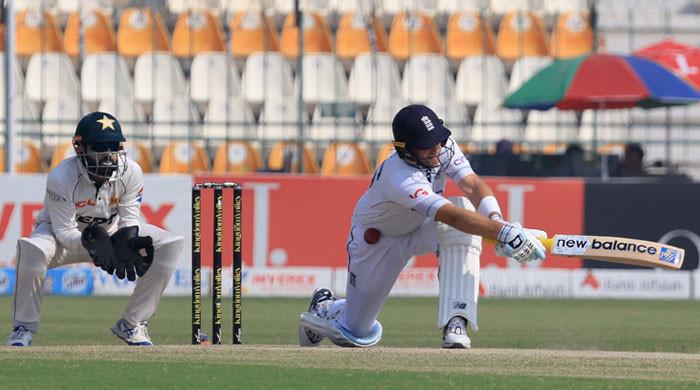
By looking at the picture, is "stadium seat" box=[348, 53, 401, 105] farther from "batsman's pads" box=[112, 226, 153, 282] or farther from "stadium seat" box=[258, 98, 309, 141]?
"batsman's pads" box=[112, 226, 153, 282]

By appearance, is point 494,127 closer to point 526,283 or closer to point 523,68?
point 523,68

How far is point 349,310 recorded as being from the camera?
8688 mm

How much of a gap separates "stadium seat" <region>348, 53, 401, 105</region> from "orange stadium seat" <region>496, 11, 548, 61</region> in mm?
1691

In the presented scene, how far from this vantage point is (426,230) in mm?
8367

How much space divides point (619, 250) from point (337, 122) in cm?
1084

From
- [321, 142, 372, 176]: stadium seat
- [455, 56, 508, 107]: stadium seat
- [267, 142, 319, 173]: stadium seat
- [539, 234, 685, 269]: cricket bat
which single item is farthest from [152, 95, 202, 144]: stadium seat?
[539, 234, 685, 269]: cricket bat

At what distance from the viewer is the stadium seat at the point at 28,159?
18.7 m

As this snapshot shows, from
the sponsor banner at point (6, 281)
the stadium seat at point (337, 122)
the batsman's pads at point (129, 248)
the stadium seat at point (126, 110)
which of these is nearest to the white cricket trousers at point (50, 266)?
the batsman's pads at point (129, 248)

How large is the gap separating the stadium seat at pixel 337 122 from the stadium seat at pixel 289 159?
274mm

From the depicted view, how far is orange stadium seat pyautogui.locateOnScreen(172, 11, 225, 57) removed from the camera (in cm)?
2114

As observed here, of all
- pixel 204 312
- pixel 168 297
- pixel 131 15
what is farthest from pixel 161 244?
pixel 131 15

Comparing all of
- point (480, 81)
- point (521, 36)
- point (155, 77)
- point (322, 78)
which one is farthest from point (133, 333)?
point (521, 36)

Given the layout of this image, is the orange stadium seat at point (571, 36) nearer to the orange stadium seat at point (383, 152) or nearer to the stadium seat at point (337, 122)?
the stadium seat at point (337, 122)

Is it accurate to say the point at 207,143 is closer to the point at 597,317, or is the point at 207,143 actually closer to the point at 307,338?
the point at 597,317
